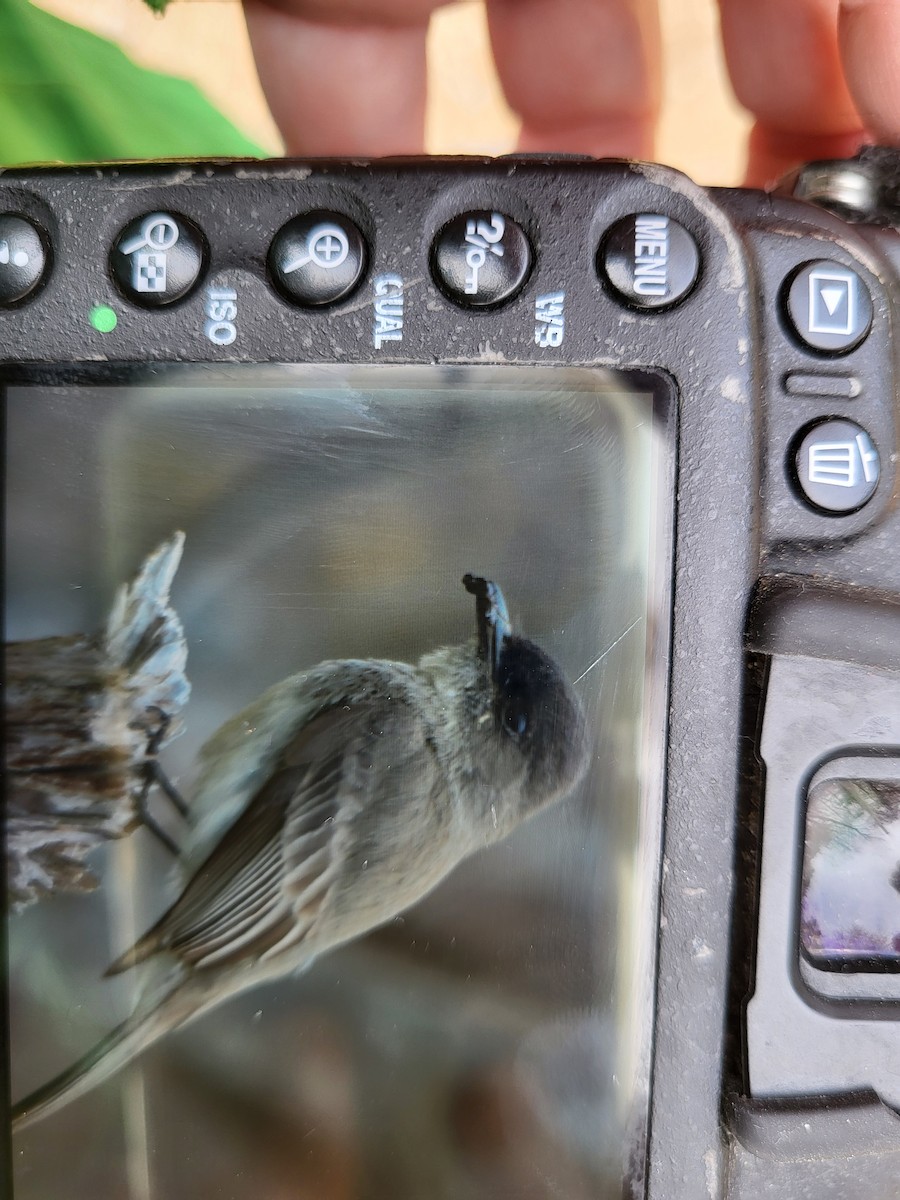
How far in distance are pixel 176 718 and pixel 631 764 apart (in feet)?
0.52

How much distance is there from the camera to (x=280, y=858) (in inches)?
13.3

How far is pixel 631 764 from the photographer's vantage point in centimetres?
33

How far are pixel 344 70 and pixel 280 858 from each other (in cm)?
45

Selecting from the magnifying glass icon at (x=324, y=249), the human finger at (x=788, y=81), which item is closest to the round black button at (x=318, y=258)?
the magnifying glass icon at (x=324, y=249)

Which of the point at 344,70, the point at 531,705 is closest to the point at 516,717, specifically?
the point at 531,705

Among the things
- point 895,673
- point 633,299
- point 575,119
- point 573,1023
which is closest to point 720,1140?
point 573,1023

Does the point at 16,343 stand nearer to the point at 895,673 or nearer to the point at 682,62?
the point at 895,673

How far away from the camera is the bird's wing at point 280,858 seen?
0.33m

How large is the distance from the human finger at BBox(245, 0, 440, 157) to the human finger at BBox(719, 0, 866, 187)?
18 centimetres

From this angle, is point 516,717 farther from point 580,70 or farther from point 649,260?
point 580,70

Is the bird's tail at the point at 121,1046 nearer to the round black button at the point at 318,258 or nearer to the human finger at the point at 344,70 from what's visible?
the round black button at the point at 318,258

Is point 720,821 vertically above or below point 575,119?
below

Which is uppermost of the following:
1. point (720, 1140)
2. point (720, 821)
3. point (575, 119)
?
point (575, 119)

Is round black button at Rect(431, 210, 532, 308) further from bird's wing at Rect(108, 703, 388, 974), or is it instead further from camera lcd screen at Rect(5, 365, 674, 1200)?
bird's wing at Rect(108, 703, 388, 974)
